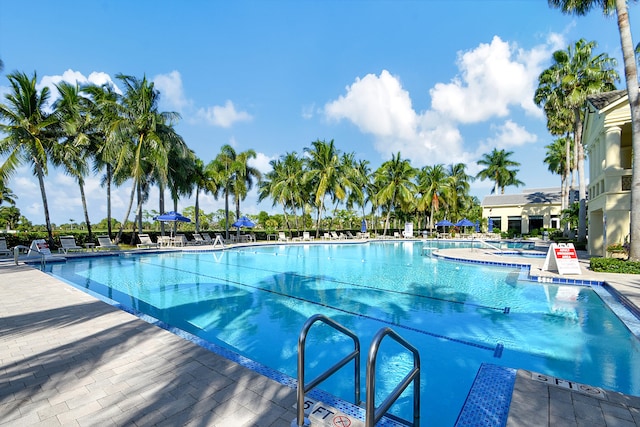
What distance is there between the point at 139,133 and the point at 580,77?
28306 millimetres

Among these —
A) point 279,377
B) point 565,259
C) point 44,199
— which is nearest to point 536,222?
point 565,259

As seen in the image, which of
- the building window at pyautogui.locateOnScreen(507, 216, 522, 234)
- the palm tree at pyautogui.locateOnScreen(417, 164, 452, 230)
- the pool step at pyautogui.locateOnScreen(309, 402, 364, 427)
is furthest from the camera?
the building window at pyautogui.locateOnScreen(507, 216, 522, 234)

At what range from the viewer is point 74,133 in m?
18.4

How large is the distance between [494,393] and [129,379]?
383 centimetres

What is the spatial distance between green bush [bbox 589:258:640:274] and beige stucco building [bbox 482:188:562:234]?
91.2 ft

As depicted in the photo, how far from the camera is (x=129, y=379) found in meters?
3.22

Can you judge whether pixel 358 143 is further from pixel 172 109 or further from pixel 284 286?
pixel 284 286

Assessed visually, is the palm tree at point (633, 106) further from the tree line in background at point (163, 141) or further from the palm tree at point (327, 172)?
the palm tree at point (327, 172)

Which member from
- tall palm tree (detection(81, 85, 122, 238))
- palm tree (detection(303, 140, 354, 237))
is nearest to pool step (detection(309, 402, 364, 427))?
tall palm tree (detection(81, 85, 122, 238))

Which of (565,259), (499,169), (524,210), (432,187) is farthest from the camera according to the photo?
(499,169)

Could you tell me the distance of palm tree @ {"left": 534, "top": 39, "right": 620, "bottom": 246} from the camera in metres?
17.3

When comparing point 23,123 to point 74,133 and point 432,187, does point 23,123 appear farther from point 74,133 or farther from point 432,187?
point 432,187

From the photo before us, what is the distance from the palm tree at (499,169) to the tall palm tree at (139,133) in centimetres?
4067

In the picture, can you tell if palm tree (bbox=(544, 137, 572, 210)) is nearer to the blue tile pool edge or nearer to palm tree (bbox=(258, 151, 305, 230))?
palm tree (bbox=(258, 151, 305, 230))
